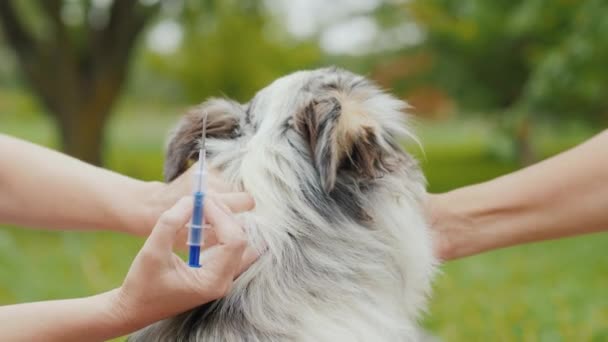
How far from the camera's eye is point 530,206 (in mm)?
2869

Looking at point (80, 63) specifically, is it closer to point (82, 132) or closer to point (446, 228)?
point (82, 132)

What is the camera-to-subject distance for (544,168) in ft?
9.36

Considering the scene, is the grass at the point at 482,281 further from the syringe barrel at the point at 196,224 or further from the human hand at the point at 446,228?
the syringe barrel at the point at 196,224

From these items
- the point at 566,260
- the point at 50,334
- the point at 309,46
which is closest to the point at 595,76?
the point at 566,260

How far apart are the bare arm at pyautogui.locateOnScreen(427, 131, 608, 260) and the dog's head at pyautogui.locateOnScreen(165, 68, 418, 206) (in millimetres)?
716

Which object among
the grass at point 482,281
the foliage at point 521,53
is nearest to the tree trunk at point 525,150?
the foliage at point 521,53

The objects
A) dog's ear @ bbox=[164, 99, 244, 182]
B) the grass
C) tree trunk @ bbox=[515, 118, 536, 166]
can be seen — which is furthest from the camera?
tree trunk @ bbox=[515, 118, 536, 166]

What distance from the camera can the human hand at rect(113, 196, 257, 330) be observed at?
5.88 feet

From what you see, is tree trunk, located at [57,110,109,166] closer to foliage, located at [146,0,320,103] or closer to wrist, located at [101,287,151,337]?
wrist, located at [101,287,151,337]

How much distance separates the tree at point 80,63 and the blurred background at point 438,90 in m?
0.02

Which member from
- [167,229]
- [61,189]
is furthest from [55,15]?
[167,229]

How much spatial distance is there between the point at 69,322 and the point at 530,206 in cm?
175

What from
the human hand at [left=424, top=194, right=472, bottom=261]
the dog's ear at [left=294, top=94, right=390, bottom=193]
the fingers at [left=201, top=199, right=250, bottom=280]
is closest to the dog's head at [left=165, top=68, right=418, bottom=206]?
the dog's ear at [left=294, top=94, right=390, bottom=193]

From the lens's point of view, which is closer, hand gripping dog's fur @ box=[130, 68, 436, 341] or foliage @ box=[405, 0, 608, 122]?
hand gripping dog's fur @ box=[130, 68, 436, 341]
